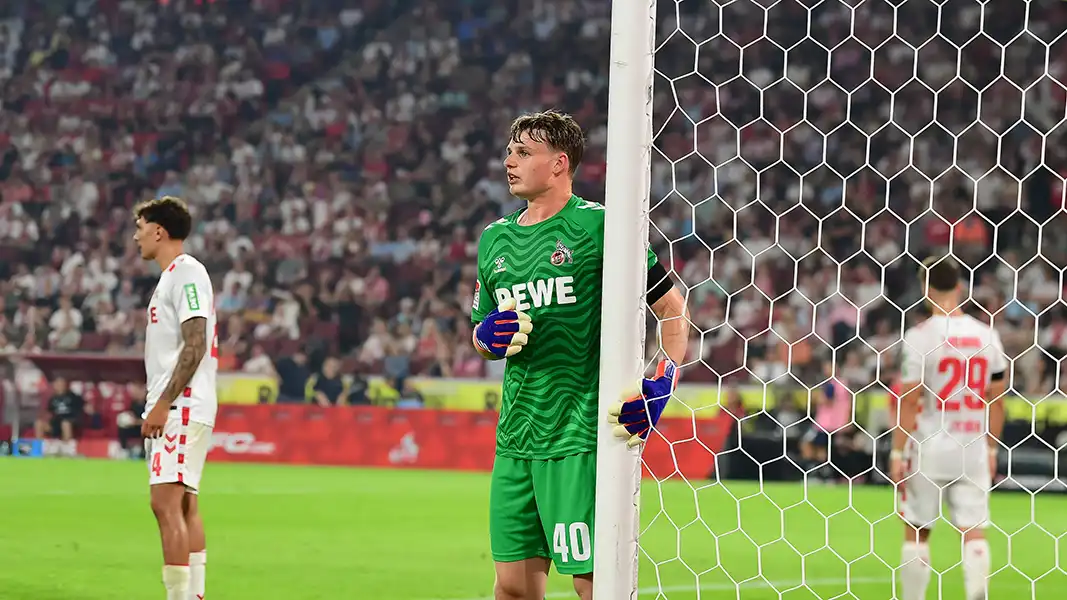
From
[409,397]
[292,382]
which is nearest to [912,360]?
[409,397]

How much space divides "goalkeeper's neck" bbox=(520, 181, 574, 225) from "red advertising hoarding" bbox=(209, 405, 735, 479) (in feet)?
31.6

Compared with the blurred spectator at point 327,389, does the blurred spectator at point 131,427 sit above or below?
below

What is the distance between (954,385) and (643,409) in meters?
2.90

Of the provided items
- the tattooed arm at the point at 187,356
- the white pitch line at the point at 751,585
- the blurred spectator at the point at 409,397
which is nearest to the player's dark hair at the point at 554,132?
the tattooed arm at the point at 187,356

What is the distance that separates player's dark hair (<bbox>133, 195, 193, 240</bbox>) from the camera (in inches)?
220

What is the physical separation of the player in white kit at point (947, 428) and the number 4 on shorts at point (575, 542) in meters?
2.46

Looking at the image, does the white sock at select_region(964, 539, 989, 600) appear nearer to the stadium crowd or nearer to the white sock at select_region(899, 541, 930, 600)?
the white sock at select_region(899, 541, 930, 600)

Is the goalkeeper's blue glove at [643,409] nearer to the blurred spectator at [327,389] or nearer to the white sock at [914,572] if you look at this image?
the white sock at [914,572]

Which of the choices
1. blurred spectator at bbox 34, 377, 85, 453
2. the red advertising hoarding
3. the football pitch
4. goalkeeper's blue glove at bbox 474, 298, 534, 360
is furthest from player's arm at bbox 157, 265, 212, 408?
blurred spectator at bbox 34, 377, 85, 453

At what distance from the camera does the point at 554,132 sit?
3713 millimetres

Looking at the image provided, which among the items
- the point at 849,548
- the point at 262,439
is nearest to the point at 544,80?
the point at 262,439

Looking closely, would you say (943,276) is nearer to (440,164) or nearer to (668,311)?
(668,311)

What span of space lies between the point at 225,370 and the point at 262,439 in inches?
71.9

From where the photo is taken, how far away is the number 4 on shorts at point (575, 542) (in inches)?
139
